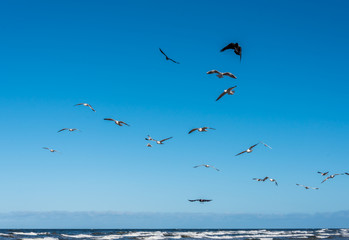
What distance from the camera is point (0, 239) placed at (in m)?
57.9

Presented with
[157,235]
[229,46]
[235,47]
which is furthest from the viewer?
[157,235]

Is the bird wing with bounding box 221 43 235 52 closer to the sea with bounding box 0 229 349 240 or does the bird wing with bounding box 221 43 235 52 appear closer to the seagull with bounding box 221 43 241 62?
the seagull with bounding box 221 43 241 62

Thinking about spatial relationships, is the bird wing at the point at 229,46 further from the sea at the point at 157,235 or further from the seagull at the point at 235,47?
the sea at the point at 157,235

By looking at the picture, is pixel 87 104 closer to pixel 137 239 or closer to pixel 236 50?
pixel 236 50

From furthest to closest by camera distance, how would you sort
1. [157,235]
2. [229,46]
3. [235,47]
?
[157,235] < [229,46] < [235,47]

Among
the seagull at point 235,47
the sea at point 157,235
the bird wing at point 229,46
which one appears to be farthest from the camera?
the sea at point 157,235

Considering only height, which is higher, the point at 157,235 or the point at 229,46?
the point at 229,46

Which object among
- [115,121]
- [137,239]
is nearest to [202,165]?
[115,121]

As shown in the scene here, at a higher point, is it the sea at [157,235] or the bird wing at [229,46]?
the bird wing at [229,46]

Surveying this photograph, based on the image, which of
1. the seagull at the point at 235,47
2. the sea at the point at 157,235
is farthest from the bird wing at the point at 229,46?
the sea at the point at 157,235

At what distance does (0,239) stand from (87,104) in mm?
45596

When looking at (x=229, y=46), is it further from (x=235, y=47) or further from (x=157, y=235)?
(x=157, y=235)

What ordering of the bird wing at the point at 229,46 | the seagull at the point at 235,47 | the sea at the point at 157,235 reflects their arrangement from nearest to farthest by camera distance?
the seagull at the point at 235,47 → the bird wing at the point at 229,46 → the sea at the point at 157,235

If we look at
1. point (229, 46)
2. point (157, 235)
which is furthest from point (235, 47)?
point (157, 235)
